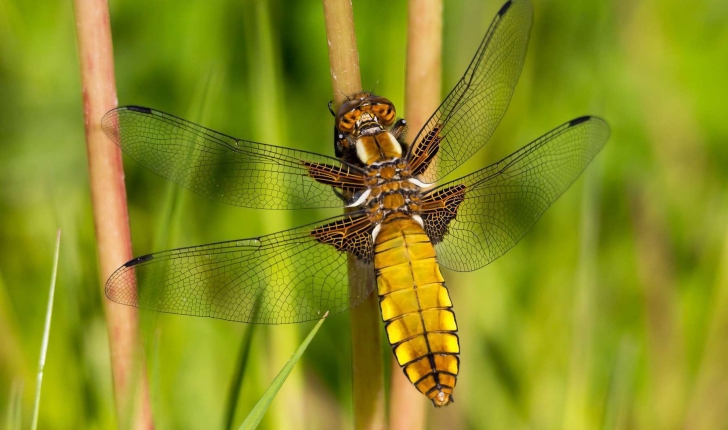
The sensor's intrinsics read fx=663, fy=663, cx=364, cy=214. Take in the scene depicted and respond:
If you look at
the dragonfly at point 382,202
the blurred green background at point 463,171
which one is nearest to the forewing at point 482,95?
the dragonfly at point 382,202

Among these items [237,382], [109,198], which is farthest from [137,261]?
[237,382]

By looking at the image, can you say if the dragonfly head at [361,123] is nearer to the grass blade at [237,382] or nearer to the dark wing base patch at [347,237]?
the dark wing base patch at [347,237]

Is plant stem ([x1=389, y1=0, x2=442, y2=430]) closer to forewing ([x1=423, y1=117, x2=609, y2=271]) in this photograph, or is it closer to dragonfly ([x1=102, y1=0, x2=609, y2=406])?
dragonfly ([x1=102, y1=0, x2=609, y2=406])

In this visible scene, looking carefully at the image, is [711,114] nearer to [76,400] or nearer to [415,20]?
[415,20]

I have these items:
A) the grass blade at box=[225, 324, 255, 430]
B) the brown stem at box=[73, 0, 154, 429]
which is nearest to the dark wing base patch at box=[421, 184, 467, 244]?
the grass blade at box=[225, 324, 255, 430]

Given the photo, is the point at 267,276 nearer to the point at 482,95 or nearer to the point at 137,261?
the point at 137,261

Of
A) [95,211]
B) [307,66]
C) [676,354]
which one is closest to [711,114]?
[676,354]
